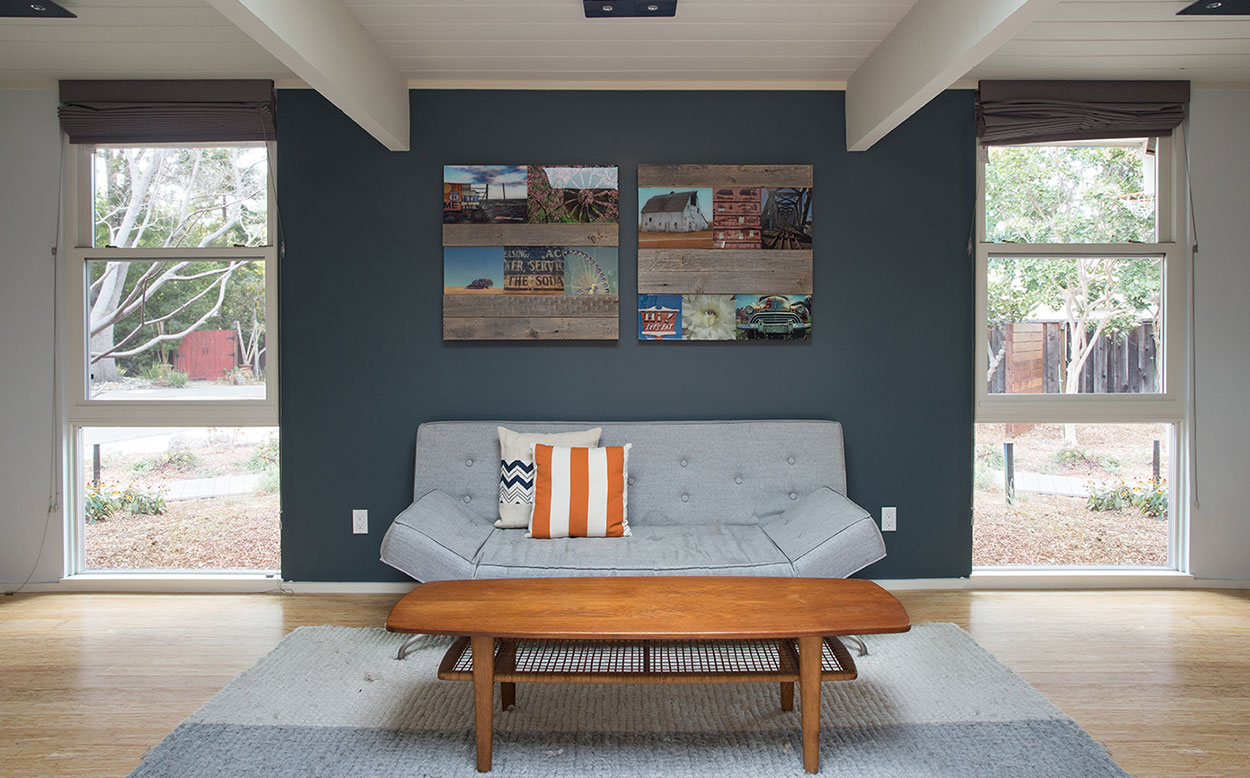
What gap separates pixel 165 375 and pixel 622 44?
2602mm

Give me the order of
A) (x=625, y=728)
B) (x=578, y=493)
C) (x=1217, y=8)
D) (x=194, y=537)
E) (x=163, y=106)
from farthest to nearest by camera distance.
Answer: (x=194, y=537) → (x=163, y=106) → (x=578, y=493) → (x=1217, y=8) → (x=625, y=728)

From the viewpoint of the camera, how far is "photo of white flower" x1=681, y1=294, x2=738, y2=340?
3295 mm

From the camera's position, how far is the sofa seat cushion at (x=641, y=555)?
2504 mm

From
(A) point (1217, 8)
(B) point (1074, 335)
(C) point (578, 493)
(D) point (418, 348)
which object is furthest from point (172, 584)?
(A) point (1217, 8)

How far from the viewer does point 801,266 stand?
3287 mm

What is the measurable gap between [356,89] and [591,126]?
3.53 ft

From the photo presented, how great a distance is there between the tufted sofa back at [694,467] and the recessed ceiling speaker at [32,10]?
204 cm

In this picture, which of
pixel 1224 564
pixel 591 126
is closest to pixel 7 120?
pixel 591 126

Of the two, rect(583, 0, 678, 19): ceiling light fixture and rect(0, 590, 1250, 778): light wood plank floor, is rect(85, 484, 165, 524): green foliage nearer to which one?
rect(0, 590, 1250, 778): light wood plank floor

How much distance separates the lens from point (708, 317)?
3305 mm

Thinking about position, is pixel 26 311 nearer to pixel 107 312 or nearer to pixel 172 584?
pixel 107 312

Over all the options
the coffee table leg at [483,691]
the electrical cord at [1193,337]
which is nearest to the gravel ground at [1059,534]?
the electrical cord at [1193,337]

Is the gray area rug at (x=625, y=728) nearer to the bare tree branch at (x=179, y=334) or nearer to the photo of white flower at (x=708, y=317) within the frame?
the photo of white flower at (x=708, y=317)

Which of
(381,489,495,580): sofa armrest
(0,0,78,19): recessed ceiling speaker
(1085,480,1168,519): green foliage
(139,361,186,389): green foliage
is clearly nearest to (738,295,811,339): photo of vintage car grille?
(381,489,495,580): sofa armrest
